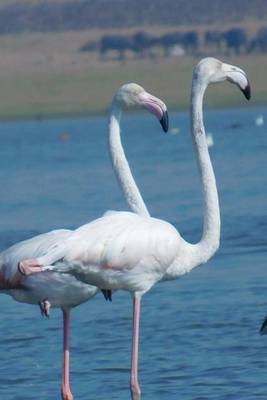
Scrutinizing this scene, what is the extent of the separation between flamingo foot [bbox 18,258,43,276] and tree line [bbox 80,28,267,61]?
80.6m

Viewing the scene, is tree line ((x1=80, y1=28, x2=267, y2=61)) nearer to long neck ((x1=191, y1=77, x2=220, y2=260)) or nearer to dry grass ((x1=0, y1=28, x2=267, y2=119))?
dry grass ((x1=0, y1=28, x2=267, y2=119))

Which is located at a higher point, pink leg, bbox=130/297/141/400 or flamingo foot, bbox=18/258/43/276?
flamingo foot, bbox=18/258/43/276

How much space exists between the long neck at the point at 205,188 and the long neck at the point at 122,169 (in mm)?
397

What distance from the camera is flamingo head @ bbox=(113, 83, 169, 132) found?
953cm

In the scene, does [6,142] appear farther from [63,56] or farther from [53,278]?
[53,278]

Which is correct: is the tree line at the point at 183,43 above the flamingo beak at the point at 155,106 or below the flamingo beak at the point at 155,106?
below

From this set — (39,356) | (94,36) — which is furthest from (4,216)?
(94,36)

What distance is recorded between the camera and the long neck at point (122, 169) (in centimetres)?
968

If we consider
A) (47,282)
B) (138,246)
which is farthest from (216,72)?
(47,282)

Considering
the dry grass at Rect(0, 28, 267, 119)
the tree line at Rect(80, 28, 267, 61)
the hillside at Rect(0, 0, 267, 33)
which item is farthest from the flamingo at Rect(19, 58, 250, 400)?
the hillside at Rect(0, 0, 267, 33)

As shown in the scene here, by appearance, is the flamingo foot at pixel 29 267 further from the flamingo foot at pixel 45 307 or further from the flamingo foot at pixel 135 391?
the flamingo foot at pixel 135 391

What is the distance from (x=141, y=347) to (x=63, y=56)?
3268 inches

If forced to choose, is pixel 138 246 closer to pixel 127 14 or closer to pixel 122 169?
pixel 122 169

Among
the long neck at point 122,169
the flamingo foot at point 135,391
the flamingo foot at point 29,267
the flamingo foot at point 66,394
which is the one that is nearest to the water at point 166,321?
the flamingo foot at point 66,394
